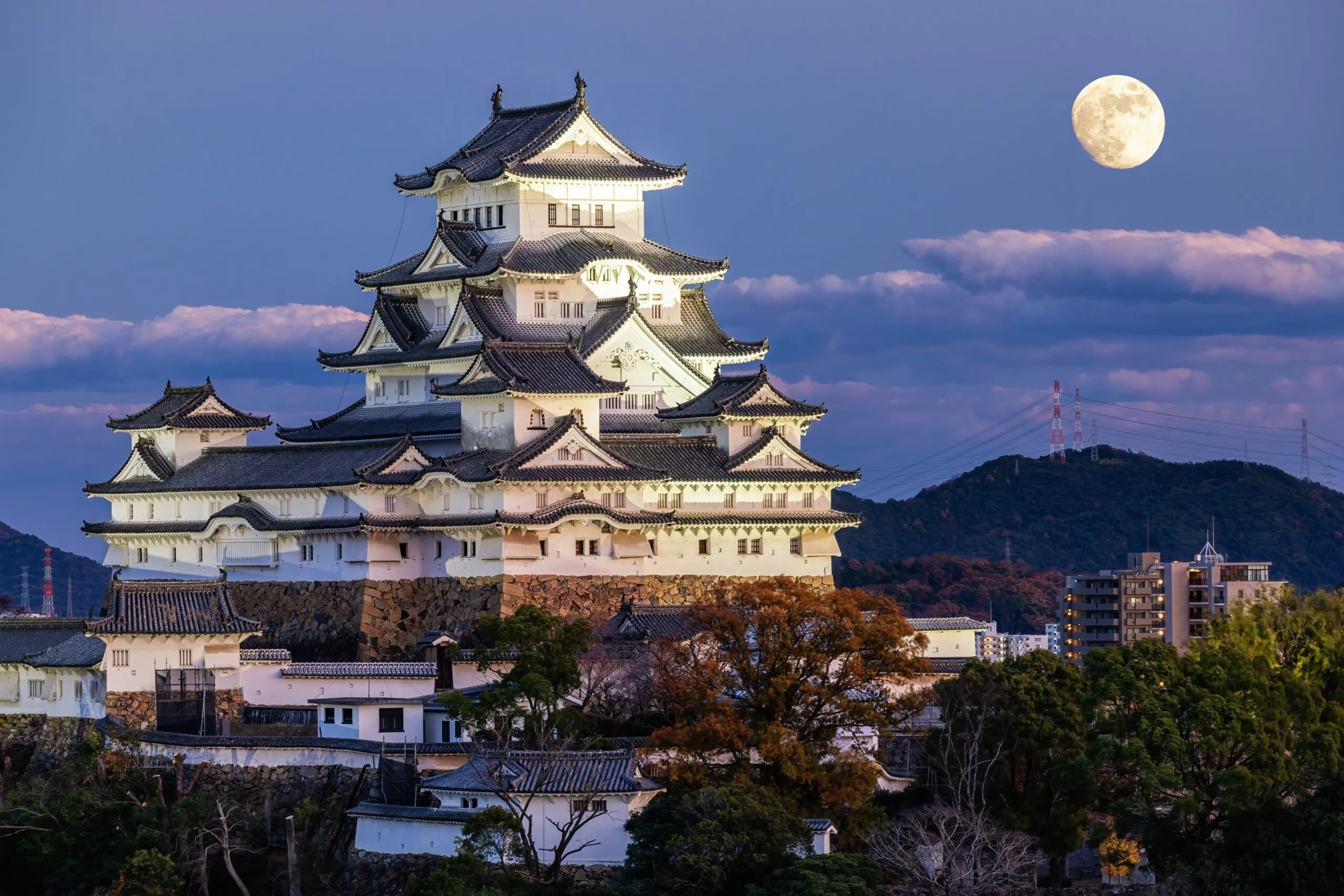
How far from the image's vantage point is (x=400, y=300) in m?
70.6

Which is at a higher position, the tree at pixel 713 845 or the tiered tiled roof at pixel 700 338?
the tiered tiled roof at pixel 700 338

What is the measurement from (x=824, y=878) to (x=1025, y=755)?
7248 mm

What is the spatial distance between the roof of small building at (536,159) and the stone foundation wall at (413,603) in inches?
510

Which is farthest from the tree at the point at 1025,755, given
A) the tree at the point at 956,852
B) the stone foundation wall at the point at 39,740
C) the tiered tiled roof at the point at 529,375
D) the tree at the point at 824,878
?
the stone foundation wall at the point at 39,740

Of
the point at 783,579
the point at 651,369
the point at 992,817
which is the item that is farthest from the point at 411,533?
the point at 992,817

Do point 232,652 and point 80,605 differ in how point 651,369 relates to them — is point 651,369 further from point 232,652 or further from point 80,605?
point 80,605

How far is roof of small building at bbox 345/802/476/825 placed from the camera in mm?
45531

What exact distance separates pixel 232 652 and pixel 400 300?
1837cm

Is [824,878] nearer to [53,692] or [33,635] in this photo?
[53,692]

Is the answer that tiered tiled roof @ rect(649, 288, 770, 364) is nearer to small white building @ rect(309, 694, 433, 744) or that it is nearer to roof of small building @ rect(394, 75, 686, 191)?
roof of small building @ rect(394, 75, 686, 191)

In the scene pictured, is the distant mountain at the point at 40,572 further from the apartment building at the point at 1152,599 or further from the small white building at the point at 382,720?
the small white building at the point at 382,720

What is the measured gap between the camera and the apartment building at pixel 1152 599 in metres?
88.8

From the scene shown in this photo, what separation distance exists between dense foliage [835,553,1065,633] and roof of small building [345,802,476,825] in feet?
227

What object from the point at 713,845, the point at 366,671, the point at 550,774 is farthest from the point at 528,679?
the point at 713,845
